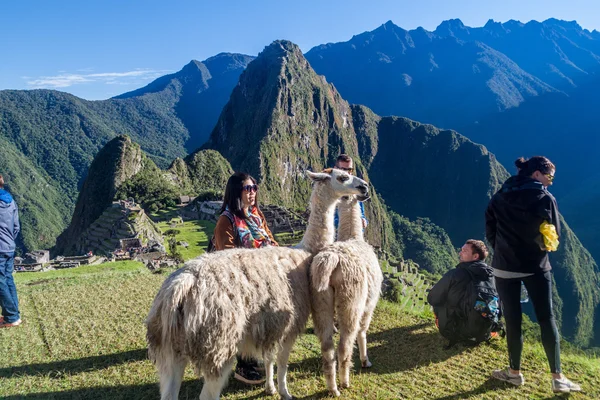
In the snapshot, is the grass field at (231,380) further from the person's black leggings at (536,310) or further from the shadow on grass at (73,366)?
the person's black leggings at (536,310)

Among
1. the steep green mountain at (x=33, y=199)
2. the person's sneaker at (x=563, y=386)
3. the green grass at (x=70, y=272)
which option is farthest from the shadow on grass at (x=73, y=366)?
Answer: the steep green mountain at (x=33, y=199)

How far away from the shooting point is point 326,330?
3.41 m

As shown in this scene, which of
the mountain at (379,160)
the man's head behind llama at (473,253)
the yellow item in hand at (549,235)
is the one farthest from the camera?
the mountain at (379,160)

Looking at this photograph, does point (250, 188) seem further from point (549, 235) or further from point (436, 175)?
point (436, 175)

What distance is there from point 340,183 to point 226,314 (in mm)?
1830

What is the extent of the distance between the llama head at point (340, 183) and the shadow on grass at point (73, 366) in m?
2.79

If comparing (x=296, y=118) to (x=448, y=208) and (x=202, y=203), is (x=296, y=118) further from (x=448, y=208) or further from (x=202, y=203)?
(x=202, y=203)

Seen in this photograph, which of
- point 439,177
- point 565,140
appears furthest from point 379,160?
point 565,140

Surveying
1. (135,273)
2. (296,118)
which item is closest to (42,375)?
(135,273)

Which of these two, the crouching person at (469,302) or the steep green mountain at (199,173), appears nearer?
the crouching person at (469,302)

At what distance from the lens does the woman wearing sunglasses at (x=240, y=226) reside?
3.72 metres

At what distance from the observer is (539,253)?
3453mm

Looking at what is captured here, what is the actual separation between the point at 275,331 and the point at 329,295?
2.02 feet

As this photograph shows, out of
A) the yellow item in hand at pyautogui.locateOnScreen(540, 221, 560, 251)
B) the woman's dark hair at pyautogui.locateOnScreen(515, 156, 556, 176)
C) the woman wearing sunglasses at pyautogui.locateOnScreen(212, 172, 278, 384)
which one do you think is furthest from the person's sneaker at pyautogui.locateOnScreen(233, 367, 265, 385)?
the woman's dark hair at pyautogui.locateOnScreen(515, 156, 556, 176)
